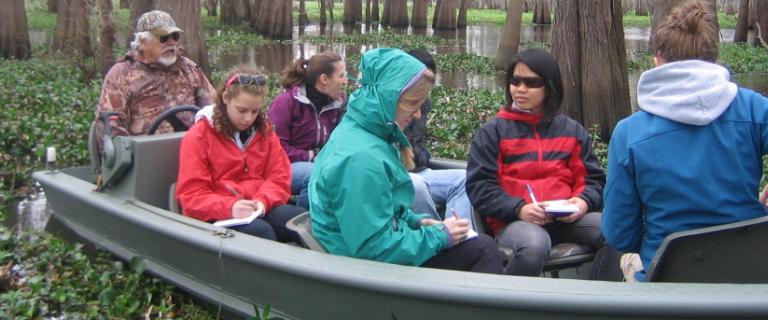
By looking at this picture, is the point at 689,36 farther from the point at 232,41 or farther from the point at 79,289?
the point at 232,41

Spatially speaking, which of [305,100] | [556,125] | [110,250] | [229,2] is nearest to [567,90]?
[305,100]

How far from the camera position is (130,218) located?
438 centimetres

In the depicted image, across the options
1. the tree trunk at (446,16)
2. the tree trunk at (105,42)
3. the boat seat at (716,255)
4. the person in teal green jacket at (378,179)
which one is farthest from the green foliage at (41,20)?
the boat seat at (716,255)

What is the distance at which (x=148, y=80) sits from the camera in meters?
5.39

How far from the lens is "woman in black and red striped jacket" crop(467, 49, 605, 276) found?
400 cm

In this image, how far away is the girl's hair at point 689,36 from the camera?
9.30 feet

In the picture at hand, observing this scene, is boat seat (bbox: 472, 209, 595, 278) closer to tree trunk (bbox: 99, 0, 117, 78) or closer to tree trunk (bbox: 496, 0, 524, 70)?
tree trunk (bbox: 99, 0, 117, 78)

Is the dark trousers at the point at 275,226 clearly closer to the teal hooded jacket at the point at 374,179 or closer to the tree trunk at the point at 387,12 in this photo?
the teal hooded jacket at the point at 374,179

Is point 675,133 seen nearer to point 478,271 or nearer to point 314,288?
point 478,271

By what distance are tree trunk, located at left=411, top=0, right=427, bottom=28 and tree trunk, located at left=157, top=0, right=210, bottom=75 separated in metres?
26.0

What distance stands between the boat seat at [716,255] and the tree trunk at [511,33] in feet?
47.0

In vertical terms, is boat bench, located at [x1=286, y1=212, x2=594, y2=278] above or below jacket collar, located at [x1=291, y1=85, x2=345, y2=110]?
below

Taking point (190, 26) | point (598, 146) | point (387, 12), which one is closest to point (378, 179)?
point (598, 146)

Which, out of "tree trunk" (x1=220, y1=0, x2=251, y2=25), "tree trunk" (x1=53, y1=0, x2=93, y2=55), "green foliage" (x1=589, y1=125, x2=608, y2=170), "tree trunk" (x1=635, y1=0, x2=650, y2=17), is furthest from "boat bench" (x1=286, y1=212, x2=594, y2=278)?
"tree trunk" (x1=635, y1=0, x2=650, y2=17)
